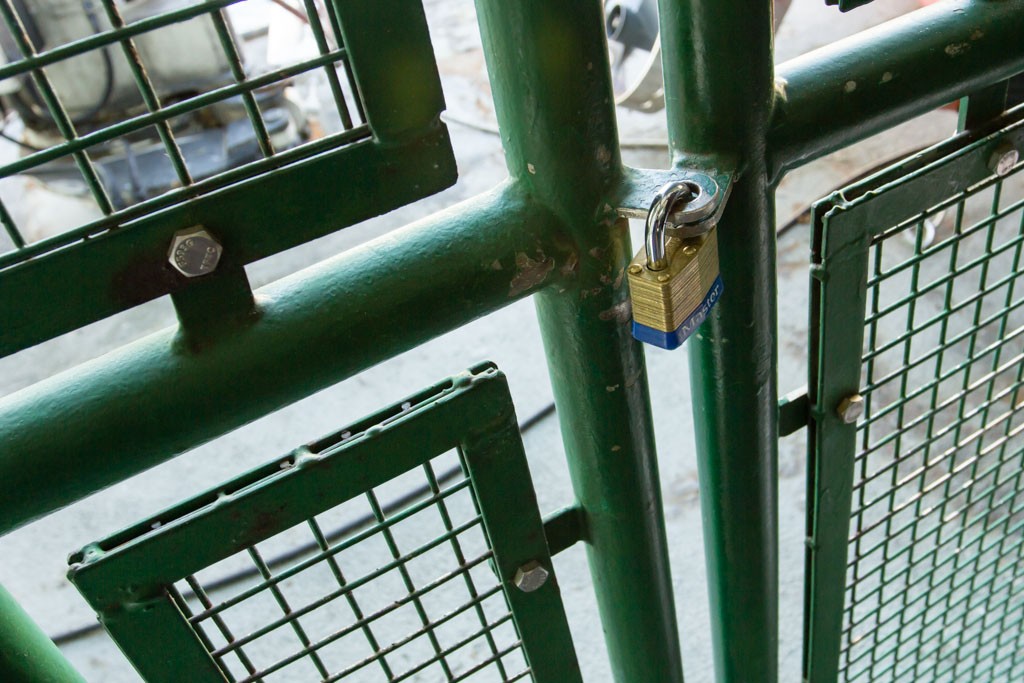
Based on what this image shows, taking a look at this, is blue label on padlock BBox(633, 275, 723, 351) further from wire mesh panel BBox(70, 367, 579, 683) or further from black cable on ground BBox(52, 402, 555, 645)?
black cable on ground BBox(52, 402, 555, 645)

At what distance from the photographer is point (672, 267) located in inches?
22.3

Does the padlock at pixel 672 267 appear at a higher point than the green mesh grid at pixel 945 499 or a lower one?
higher

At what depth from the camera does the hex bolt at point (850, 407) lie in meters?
0.77

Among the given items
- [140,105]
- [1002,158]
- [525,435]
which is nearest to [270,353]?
[1002,158]

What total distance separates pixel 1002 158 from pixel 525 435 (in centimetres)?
151

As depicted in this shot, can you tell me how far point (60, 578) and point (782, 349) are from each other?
186 cm

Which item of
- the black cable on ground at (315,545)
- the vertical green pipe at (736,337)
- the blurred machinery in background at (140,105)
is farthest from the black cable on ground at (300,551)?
the blurred machinery in background at (140,105)

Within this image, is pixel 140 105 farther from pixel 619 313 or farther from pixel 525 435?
pixel 619 313

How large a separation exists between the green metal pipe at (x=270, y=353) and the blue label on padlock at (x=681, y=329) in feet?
0.24

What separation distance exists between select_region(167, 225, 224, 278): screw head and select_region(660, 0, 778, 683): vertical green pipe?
338 mm

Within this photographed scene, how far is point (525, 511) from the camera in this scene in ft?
2.16

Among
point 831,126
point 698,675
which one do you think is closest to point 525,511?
point 831,126

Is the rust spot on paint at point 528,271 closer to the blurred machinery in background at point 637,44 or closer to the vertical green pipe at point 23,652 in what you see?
the vertical green pipe at point 23,652

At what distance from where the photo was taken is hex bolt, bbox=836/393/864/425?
0.77m
